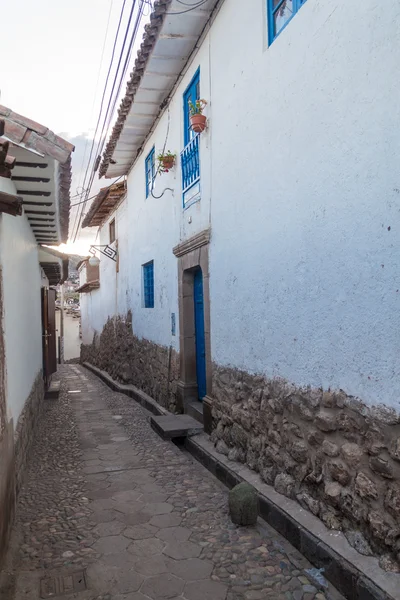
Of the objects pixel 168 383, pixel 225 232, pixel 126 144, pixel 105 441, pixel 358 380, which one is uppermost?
pixel 126 144

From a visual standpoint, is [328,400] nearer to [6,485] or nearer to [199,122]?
[6,485]

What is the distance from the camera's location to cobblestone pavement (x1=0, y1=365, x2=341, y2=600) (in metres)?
3.08

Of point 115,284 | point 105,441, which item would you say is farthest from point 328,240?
point 115,284

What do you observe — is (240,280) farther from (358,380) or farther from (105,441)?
(105,441)

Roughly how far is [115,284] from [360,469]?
37.6 ft

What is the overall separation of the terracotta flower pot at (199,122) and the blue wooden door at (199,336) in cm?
200

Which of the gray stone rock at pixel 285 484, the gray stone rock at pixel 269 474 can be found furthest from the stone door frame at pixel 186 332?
the gray stone rock at pixel 285 484

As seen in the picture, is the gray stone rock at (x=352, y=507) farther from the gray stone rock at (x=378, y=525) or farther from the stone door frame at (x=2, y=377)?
the stone door frame at (x=2, y=377)

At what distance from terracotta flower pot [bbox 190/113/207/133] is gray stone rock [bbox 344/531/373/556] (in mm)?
4673

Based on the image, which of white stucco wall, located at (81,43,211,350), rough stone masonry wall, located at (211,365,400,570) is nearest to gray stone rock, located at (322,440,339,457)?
rough stone masonry wall, located at (211,365,400,570)

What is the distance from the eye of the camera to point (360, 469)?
10.1 ft

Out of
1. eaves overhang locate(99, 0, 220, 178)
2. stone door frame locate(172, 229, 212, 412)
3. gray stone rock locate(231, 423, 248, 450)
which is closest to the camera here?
gray stone rock locate(231, 423, 248, 450)

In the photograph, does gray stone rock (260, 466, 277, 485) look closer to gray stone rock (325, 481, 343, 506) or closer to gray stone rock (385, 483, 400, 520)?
gray stone rock (325, 481, 343, 506)

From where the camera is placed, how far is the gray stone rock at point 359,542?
9.67 ft
